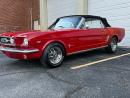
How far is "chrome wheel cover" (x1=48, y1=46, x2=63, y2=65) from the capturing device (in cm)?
677

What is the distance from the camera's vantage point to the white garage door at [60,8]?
14.2 m

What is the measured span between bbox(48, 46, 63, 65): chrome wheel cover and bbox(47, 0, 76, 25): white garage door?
7.29 meters

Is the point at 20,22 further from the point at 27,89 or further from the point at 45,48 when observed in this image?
the point at 27,89

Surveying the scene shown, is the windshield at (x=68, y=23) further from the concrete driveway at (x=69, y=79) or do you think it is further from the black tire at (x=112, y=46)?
the black tire at (x=112, y=46)

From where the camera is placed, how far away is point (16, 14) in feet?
59.4

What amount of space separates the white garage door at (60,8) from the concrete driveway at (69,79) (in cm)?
685

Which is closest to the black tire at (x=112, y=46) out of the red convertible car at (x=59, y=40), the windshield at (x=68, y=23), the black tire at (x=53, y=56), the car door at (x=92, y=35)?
the red convertible car at (x=59, y=40)

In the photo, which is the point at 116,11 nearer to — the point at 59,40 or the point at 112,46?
the point at 112,46

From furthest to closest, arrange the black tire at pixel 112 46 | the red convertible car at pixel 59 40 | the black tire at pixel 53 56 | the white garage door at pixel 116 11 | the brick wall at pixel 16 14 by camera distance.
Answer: the brick wall at pixel 16 14 < the white garage door at pixel 116 11 < the black tire at pixel 112 46 < the black tire at pixel 53 56 < the red convertible car at pixel 59 40

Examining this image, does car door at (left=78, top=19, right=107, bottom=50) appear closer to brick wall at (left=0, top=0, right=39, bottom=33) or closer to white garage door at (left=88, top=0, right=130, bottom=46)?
white garage door at (left=88, top=0, right=130, bottom=46)

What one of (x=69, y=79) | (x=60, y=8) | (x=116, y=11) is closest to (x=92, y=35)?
(x=69, y=79)

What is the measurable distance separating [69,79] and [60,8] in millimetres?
10236

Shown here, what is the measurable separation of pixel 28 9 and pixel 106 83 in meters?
14.7

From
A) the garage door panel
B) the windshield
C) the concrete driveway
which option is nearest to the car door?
the windshield
